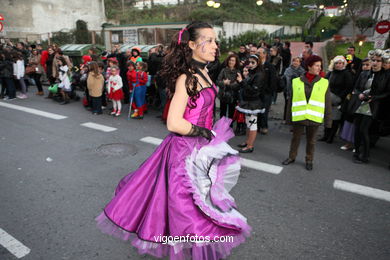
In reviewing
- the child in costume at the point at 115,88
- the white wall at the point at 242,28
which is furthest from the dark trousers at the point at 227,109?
the white wall at the point at 242,28

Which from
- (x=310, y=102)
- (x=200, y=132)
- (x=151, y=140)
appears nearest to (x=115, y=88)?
(x=151, y=140)

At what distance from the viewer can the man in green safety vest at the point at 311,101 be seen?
14.7ft

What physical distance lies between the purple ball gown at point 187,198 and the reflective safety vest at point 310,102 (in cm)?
271

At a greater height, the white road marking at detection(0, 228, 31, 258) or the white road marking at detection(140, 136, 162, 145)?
the white road marking at detection(140, 136, 162, 145)

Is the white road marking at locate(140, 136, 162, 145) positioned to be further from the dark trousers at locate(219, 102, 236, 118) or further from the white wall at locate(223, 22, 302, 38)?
the white wall at locate(223, 22, 302, 38)

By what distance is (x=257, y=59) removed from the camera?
221 inches

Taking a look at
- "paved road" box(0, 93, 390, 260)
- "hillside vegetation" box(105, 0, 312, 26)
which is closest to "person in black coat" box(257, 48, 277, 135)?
"paved road" box(0, 93, 390, 260)

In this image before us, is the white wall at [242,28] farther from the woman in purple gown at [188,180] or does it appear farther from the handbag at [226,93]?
the woman in purple gown at [188,180]

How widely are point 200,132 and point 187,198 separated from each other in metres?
0.49

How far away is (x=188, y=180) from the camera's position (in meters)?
2.05

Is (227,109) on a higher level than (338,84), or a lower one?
lower

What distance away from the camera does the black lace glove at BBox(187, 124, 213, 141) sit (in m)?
2.07

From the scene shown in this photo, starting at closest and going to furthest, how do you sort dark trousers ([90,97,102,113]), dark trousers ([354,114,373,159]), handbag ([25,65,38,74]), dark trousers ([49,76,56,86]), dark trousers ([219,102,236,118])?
1. dark trousers ([354,114,373,159])
2. dark trousers ([219,102,236,118])
3. dark trousers ([90,97,102,113])
4. dark trousers ([49,76,56,86])
5. handbag ([25,65,38,74])

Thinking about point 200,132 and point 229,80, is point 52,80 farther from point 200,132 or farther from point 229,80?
point 200,132
